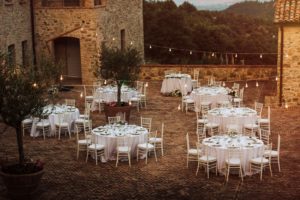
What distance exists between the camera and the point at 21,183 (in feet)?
36.6

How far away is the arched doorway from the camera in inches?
1000

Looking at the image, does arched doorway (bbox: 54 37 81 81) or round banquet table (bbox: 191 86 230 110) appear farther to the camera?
arched doorway (bbox: 54 37 81 81)

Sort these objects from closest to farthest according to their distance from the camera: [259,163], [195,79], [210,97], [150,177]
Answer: [259,163], [150,177], [210,97], [195,79]

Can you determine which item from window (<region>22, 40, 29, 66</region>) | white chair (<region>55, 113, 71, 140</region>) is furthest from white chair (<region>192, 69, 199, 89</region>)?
white chair (<region>55, 113, 71, 140</region>)

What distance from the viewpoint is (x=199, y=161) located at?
12.8 meters

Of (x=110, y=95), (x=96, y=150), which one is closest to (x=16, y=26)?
(x=110, y=95)

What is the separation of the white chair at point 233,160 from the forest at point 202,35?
2326 cm

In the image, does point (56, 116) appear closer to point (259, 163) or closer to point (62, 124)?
point (62, 124)

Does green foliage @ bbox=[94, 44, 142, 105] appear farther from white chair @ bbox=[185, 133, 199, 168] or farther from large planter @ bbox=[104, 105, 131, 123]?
white chair @ bbox=[185, 133, 199, 168]

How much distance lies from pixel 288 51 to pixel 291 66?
547 millimetres

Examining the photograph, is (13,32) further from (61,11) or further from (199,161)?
(199,161)

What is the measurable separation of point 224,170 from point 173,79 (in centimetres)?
999

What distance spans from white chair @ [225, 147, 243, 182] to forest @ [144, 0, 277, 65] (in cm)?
2326

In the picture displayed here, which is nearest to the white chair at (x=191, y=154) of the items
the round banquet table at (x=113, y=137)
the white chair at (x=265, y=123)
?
the round banquet table at (x=113, y=137)
